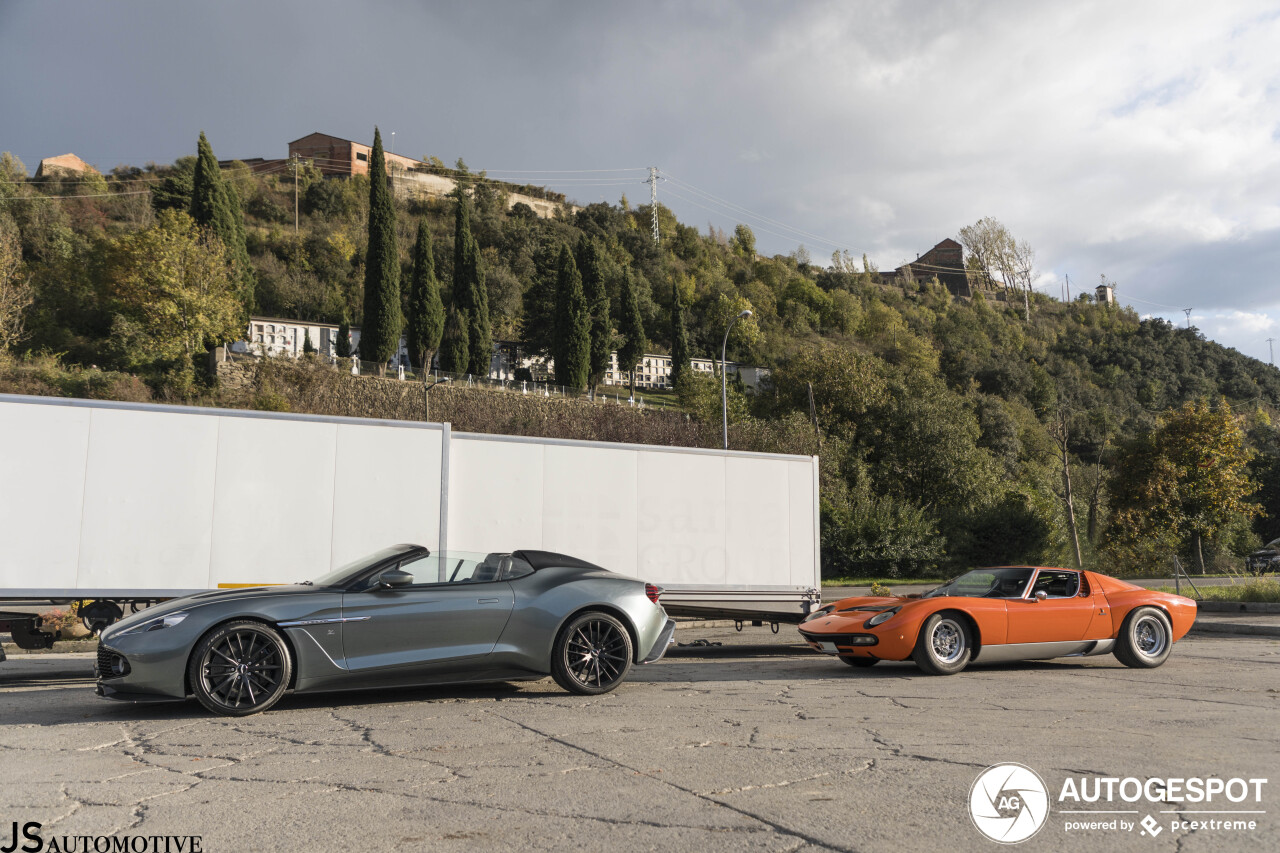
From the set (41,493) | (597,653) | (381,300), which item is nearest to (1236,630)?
(597,653)

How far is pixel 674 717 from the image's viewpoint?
20.6ft

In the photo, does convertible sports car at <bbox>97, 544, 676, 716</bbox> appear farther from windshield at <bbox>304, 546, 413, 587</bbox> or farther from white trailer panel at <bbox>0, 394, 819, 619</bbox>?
white trailer panel at <bbox>0, 394, 819, 619</bbox>

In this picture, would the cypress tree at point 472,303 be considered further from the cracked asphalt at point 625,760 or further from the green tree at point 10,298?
the cracked asphalt at point 625,760

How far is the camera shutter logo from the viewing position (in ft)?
12.1

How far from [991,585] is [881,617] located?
1.55 metres

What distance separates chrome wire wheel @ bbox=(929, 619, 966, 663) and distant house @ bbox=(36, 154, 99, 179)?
97415 millimetres

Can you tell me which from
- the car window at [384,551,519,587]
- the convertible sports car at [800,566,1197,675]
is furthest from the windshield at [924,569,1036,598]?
the car window at [384,551,519,587]

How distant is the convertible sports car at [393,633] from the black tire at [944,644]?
9.64ft

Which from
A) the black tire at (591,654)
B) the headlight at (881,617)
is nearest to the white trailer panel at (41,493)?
the black tire at (591,654)

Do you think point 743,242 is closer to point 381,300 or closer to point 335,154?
point 335,154

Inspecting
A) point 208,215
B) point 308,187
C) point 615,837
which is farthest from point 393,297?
point 308,187

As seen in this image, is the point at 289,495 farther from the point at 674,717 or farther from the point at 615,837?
the point at 615,837

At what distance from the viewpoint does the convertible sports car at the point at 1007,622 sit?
8.76 metres

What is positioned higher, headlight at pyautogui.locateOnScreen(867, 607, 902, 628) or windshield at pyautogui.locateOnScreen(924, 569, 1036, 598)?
windshield at pyautogui.locateOnScreen(924, 569, 1036, 598)
